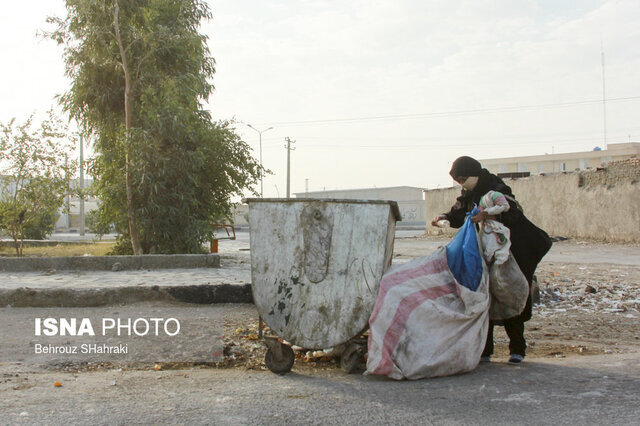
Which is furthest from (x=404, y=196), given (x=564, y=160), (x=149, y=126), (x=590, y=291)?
(x=590, y=291)

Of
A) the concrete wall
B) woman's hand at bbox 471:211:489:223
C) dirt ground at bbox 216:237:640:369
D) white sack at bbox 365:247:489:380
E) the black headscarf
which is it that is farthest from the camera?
the concrete wall

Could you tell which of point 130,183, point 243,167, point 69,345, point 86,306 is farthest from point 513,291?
point 243,167

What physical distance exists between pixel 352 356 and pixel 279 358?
472mm

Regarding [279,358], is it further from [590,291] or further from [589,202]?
[589,202]

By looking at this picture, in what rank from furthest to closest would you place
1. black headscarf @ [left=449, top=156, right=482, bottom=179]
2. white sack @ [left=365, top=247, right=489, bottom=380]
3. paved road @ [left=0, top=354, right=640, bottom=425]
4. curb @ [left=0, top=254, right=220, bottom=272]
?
curb @ [left=0, top=254, right=220, bottom=272], black headscarf @ [left=449, top=156, right=482, bottom=179], white sack @ [left=365, top=247, right=489, bottom=380], paved road @ [left=0, top=354, right=640, bottom=425]

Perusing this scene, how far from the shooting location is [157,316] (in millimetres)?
5551

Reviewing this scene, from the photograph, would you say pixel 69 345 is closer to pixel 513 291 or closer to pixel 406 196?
pixel 513 291

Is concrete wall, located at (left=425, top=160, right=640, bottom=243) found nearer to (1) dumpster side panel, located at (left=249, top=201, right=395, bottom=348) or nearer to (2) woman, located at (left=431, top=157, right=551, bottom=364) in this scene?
(2) woman, located at (left=431, top=157, right=551, bottom=364)

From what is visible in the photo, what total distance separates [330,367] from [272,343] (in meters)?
A: 0.52

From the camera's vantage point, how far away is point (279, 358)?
364cm

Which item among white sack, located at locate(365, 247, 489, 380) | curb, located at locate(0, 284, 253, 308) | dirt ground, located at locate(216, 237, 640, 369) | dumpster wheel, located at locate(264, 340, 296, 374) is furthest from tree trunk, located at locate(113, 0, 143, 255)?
white sack, located at locate(365, 247, 489, 380)

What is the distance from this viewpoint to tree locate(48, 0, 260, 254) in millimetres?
10641

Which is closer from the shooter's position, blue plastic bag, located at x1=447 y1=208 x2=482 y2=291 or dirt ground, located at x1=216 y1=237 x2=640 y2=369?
blue plastic bag, located at x1=447 y1=208 x2=482 y2=291

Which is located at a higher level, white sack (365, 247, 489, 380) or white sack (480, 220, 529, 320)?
white sack (480, 220, 529, 320)
